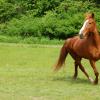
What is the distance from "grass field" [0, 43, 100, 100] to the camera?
10.1 metres

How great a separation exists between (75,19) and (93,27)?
13.6m

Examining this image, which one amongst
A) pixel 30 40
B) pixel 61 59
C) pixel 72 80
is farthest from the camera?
pixel 30 40

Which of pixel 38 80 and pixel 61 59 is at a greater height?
pixel 61 59

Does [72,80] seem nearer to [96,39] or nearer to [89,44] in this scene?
[89,44]

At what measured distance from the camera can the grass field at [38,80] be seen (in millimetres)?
10141

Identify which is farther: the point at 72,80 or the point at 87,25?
the point at 72,80

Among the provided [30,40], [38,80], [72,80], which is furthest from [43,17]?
[38,80]

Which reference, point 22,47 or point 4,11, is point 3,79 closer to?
point 22,47

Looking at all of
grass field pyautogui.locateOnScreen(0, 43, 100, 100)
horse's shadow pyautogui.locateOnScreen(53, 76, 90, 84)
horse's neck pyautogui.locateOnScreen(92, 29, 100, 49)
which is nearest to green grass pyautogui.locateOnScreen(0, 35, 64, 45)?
grass field pyautogui.locateOnScreen(0, 43, 100, 100)

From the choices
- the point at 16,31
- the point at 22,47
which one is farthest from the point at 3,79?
the point at 16,31

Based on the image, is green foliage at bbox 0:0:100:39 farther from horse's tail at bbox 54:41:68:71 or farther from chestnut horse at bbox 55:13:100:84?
chestnut horse at bbox 55:13:100:84

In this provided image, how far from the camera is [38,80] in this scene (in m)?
12.4

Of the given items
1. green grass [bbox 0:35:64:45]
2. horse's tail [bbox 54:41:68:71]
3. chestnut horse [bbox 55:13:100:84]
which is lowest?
green grass [bbox 0:35:64:45]

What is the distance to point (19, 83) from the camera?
1183cm
